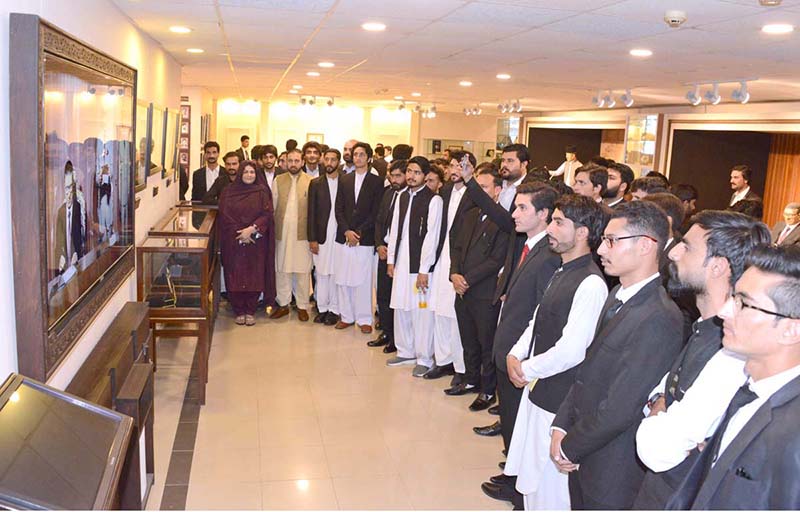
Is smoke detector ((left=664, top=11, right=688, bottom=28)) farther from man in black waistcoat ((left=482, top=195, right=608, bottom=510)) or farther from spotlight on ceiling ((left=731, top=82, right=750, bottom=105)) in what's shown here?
spotlight on ceiling ((left=731, top=82, right=750, bottom=105))

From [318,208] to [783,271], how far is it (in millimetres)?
6043

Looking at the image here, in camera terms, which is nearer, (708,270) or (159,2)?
(708,270)

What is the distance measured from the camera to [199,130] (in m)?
13.9

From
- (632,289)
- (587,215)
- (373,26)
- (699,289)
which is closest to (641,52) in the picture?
(373,26)

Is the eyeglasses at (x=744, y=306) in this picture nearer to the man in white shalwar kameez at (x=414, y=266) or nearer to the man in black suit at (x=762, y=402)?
the man in black suit at (x=762, y=402)

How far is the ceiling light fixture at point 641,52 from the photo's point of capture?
5841 mm

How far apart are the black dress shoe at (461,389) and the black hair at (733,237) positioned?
3.34 metres

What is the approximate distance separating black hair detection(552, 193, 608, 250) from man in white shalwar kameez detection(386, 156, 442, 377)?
2.59 m

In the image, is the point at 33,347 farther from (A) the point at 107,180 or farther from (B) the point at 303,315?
(B) the point at 303,315

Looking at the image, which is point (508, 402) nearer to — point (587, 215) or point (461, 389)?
point (587, 215)

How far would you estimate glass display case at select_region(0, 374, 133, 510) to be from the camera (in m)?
1.74

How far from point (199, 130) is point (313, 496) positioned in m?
11.2

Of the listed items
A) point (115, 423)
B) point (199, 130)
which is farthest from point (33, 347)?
point (199, 130)

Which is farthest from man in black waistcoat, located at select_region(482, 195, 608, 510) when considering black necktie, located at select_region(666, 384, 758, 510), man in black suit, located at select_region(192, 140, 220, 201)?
man in black suit, located at select_region(192, 140, 220, 201)
